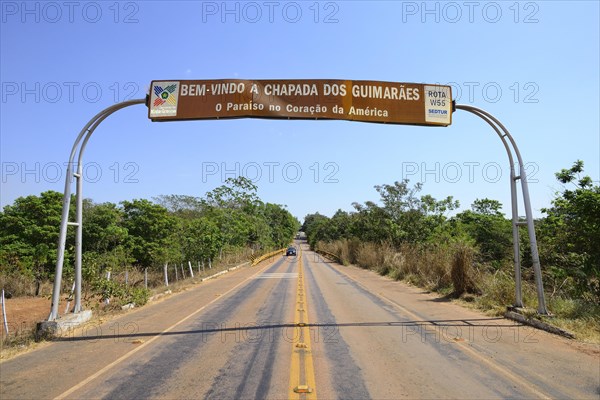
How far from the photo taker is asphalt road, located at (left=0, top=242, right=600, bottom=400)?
5613 mm

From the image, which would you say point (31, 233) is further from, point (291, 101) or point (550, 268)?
point (550, 268)

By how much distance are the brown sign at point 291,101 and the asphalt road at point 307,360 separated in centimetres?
510

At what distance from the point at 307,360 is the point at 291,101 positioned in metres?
5.99

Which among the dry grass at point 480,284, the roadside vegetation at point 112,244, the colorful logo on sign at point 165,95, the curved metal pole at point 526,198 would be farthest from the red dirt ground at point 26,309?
the curved metal pole at point 526,198

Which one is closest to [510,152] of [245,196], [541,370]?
[541,370]

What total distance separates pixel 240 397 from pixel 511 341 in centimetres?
601

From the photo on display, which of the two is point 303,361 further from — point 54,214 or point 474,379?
point 54,214

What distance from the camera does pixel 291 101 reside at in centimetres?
1018

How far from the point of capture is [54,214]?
29047 mm

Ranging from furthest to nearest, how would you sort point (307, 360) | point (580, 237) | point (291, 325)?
point (580, 237), point (291, 325), point (307, 360)

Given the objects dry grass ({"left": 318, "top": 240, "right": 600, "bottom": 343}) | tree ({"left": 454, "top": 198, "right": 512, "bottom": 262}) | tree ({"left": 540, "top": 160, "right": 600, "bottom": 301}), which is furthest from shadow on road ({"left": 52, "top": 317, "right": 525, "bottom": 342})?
tree ({"left": 454, "top": 198, "right": 512, "bottom": 262})

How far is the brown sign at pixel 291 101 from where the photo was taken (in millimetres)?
10156

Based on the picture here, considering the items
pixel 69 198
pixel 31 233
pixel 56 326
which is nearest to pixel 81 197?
pixel 69 198

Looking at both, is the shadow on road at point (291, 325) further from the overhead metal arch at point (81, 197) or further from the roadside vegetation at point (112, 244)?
the roadside vegetation at point (112, 244)
